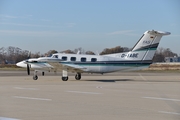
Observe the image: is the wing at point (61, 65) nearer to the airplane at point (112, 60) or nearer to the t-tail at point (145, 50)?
the airplane at point (112, 60)

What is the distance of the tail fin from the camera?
80.4 ft

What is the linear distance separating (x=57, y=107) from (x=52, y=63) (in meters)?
15.1

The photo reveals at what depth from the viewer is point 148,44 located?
24781 millimetres

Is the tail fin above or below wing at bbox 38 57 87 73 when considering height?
above

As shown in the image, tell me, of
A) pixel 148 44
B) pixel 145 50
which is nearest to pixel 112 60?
pixel 145 50

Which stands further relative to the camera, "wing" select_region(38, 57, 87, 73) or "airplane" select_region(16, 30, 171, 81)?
"wing" select_region(38, 57, 87, 73)

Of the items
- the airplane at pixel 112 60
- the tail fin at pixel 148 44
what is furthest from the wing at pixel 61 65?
the tail fin at pixel 148 44

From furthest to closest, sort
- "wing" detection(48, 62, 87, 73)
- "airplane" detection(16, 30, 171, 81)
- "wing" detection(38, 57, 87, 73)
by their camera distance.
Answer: "wing" detection(48, 62, 87, 73)
"wing" detection(38, 57, 87, 73)
"airplane" detection(16, 30, 171, 81)

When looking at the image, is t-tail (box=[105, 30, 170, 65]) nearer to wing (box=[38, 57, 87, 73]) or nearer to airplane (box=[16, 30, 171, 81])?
airplane (box=[16, 30, 171, 81])

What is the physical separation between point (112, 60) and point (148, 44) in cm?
346

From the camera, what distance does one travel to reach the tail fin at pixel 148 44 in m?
24.5

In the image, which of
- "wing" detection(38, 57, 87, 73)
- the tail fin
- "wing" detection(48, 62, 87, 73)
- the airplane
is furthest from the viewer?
"wing" detection(48, 62, 87, 73)

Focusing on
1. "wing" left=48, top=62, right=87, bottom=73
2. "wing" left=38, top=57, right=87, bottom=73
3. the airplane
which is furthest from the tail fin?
"wing" left=38, top=57, right=87, bottom=73

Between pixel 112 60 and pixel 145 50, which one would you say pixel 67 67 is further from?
pixel 145 50
